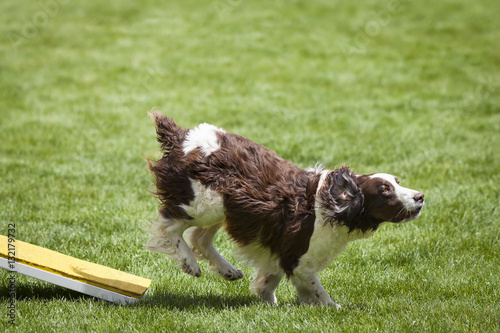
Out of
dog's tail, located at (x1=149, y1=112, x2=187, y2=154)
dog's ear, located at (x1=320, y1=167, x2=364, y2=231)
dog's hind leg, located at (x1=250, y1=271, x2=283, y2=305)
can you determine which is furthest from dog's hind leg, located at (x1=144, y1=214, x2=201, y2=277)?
dog's ear, located at (x1=320, y1=167, x2=364, y2=231)

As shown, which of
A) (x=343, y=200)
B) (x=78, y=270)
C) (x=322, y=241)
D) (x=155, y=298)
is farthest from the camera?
(x=155, y=298)

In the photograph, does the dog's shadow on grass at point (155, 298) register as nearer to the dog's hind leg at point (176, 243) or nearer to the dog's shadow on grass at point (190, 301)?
the dog's shadow on grass at point (190, 301)

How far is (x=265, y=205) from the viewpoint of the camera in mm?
4598

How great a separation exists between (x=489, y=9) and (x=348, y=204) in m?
16.6

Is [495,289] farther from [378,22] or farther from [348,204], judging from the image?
[378,22]

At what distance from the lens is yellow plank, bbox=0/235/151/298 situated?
4.54 m

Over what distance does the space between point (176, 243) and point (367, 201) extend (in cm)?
151

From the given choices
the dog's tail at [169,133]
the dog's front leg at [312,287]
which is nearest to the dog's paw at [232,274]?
the dog's front leg at [312,287]

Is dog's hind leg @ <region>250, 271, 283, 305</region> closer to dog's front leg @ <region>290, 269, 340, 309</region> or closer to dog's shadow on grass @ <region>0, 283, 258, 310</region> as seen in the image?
dog's shadow on grass @ <region>0, 283, 258, 310</region>

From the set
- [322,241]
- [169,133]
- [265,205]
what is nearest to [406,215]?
[322,241]

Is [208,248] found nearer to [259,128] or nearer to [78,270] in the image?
[78,270]

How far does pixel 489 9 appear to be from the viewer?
739 inches

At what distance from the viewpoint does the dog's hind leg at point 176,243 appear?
190 inches

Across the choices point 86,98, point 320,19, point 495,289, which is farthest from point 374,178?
point 320,19
